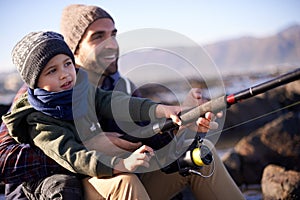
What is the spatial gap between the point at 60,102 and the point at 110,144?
36 cm

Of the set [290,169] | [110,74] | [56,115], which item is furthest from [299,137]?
[56,115]

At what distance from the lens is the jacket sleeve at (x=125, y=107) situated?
7.73 feet

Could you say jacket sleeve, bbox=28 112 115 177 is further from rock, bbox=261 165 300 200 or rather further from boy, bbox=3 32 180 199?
rock, bbox=261 165 300 200

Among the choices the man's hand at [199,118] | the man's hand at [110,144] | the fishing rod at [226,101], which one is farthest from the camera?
the man's hand at [110,144]

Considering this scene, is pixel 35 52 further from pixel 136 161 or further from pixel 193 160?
pixel 193 160

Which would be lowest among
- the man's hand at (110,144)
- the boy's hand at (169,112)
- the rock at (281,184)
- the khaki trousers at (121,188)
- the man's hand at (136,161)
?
the rock at (281,184)

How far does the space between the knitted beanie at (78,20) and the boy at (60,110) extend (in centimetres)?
84

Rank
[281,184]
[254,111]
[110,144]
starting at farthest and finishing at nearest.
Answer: [254,111], [281,184], [110,144]

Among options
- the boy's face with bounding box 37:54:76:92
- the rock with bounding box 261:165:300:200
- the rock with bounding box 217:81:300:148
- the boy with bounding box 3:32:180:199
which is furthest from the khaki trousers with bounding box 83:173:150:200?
the rock with bounding box 217:81:300:148

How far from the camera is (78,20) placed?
3320 millimetres

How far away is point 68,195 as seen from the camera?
200 cm

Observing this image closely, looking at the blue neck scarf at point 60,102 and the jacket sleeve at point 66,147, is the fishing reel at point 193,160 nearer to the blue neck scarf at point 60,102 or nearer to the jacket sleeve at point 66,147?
the jacket sleeve at point 66,147

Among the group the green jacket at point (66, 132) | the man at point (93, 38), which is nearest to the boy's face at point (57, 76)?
the green jacket at point (66, 132)

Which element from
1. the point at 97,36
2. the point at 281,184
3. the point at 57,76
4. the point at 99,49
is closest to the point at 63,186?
the point at 57,76
